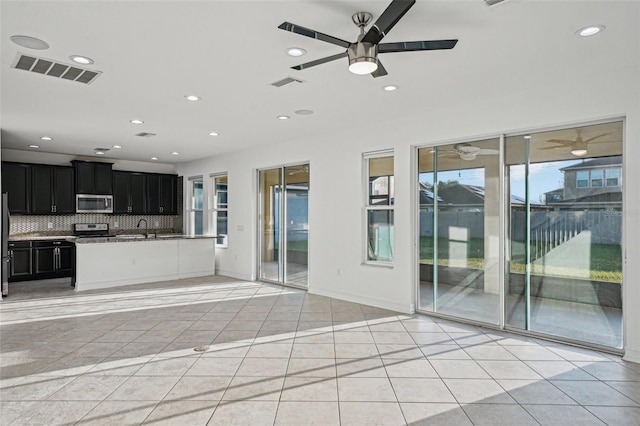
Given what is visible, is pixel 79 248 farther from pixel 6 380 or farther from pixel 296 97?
pixel 296 97

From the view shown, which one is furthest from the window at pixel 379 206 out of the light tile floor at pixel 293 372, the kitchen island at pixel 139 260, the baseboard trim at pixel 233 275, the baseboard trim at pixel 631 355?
the kitchen island at pixel 139 260

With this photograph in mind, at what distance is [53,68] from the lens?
367 cm

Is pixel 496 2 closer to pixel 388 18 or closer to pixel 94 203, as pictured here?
pixel 388 18

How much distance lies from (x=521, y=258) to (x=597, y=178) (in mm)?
1105

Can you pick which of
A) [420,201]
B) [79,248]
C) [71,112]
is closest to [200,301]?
[79,248]

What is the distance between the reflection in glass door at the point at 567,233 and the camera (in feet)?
12.9

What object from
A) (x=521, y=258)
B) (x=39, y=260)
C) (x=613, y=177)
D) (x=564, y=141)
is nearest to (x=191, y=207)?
(x=39, y=260)

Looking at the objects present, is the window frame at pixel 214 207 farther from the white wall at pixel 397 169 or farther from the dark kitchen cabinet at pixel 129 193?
the dark kitchen cabinet at pixel 129 193

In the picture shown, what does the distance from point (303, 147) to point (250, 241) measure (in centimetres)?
232

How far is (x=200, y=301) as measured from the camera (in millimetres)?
6184

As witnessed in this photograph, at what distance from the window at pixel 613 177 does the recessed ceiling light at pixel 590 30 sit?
151cm

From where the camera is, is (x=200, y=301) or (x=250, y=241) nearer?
(x=200, y=301)

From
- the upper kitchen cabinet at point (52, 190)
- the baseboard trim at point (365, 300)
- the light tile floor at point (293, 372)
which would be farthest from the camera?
the upper kitchen cabinet at point (52, 190)

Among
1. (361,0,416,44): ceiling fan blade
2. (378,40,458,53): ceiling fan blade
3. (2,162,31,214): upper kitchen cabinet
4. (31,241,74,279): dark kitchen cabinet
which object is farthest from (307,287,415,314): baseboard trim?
(2,162,31,214): upper kitchen cabinet
